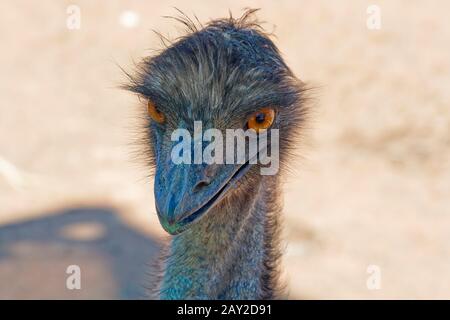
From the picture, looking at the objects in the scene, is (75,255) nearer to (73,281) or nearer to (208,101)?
(73,281)

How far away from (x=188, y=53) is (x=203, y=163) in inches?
15.2

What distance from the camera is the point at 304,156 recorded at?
5371 mm

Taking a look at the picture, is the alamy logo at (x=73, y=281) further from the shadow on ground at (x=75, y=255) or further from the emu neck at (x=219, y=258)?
the emu neck at (x=219, y=258)

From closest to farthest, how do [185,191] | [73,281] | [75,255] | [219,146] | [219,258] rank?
1. [185,191]
2. [219,146]
3. [219,258]
4. [73,281]
5. [75,255]

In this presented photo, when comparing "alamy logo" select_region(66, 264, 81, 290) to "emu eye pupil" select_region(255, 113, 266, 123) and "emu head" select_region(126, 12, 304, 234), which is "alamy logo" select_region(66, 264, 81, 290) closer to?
"emu head" select_region(126, 12, 304, 234)

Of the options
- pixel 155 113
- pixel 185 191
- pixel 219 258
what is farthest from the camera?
pixel 219 258

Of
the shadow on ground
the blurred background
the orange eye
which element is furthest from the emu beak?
the shadow on ground

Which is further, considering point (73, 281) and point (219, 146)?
point (73, 281)

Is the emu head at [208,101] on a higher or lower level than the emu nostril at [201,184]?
higher

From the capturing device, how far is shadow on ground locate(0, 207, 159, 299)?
529 cm

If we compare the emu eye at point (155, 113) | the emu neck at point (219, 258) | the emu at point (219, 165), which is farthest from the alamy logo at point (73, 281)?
the emu eye at point (155, 113)

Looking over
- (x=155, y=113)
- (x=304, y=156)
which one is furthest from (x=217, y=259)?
(x=304, y=156)

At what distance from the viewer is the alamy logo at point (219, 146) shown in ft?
8.84
